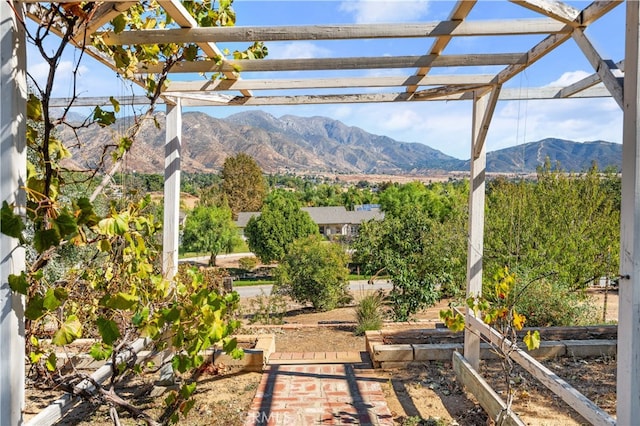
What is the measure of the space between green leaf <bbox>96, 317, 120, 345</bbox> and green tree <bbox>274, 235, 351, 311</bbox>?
35.1 ft

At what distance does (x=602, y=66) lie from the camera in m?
2.36

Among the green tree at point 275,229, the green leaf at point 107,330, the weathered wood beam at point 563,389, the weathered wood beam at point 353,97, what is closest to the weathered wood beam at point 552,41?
the weathered wood beam at point 353,97

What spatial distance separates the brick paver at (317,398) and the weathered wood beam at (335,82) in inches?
106

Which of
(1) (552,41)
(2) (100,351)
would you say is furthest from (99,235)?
(1) (552,41)

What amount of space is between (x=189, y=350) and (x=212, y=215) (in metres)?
31.2

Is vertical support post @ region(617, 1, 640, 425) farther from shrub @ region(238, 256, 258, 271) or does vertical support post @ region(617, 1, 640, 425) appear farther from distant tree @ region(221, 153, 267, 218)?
distant tree @ region(221, 153, 267, 218)

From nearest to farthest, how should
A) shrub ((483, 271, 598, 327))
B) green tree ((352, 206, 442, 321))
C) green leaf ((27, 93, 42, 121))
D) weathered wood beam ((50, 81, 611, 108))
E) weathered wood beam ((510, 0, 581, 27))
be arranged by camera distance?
weathered wood beam ((510, 0, 581, 27)) → green leaf ((27, 93, 42, 121)) → weathered wood beam ((50, 81, 611, 108)) → shrub ((483, 271, 598, 327)) → green tree ((352, 206, 442, 321))

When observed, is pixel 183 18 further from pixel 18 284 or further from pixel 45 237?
pixel 18 284

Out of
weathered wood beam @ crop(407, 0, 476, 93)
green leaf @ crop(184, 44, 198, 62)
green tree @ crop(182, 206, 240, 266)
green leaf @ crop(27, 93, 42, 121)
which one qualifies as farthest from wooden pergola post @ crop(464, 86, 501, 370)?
green tree @ crop(182, 206, 240, 266)

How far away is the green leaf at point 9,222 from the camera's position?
206 centimetres

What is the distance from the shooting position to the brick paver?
3781 millimetres

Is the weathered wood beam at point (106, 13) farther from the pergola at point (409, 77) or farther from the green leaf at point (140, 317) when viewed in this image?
the green leaf at point (140, 317)

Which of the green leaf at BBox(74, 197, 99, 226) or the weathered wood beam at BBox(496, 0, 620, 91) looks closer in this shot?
the green leaf at BBox(74, 197, 99, 226)

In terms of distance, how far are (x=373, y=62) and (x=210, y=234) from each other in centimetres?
3060
